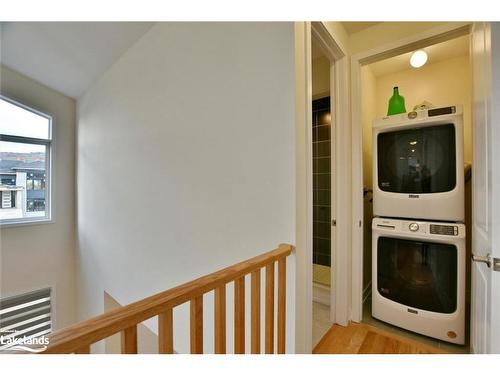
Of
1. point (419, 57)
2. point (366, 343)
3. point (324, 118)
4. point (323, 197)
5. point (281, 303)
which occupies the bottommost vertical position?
point (366, 343)

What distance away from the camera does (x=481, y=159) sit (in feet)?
3.61

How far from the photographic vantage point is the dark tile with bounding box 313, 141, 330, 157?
2.79 m

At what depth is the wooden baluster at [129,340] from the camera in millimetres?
630

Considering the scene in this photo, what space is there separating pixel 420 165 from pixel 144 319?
1.94 m

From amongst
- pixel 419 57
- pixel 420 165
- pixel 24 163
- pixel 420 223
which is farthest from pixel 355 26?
pixel 24 163

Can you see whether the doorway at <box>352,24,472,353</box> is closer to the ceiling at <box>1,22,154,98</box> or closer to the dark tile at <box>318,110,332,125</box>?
the dark tile at <box>318,110,332,125</box>

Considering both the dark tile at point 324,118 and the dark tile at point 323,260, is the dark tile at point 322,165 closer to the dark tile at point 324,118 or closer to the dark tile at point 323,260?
the dark tile at point 324,118

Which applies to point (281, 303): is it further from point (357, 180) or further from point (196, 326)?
point (357, 180)

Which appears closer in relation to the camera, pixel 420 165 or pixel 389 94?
pixel 420 165

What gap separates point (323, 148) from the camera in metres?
2.84

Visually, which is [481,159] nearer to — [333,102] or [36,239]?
[333,102]

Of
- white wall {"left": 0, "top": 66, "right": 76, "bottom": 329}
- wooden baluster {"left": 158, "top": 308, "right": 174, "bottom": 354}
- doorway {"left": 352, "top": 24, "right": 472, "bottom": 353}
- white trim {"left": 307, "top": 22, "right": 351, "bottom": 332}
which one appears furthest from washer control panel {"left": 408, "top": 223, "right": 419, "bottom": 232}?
white wall {"left": 0, "top": 66, "right": 76, "bottom": 329}

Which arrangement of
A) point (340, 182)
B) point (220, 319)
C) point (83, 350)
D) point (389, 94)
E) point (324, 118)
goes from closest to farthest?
point (83, 350) → point (220, 319) → point (340, 182) → point (389, 94) → point (324, 118)

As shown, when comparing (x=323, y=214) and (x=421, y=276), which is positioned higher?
(x=323, y=214)
